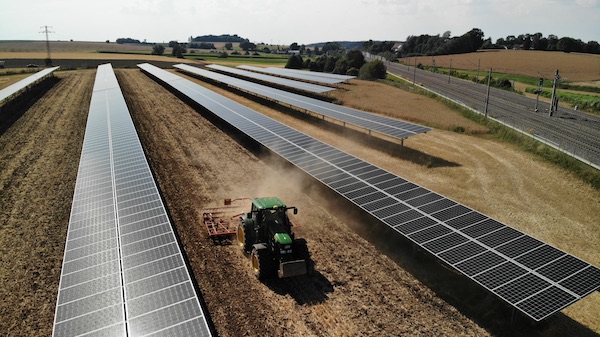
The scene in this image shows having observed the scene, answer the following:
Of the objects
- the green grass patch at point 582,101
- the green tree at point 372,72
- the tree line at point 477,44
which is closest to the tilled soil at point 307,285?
the green grass patch at point 582,101

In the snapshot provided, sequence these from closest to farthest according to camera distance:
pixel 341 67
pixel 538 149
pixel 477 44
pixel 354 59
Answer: pixel 538 149, pixel 341 67, pixel 354 59, pixel 477 44

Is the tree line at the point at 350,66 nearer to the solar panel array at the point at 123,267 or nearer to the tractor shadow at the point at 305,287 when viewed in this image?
the solar panel array at the point at 123,267

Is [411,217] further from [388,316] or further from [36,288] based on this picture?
[36,288]

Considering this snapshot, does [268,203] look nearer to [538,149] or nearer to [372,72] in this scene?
[538,149]

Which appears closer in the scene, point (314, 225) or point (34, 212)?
point (314, 225)

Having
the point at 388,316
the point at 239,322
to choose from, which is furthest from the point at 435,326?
the point at 239,322

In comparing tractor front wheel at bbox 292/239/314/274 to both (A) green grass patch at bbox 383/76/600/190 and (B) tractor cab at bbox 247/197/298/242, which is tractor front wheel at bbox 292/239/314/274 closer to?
(B) tractor cab at bbox 247/197/298/242

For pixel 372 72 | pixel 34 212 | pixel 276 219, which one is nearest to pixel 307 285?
pixel 276 219
